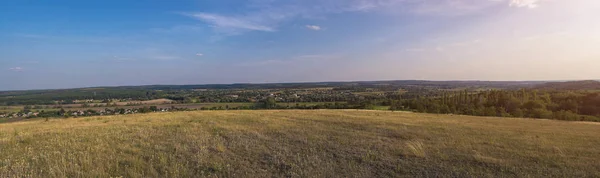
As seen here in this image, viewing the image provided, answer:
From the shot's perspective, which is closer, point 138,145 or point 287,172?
point 287,172

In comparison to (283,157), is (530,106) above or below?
below

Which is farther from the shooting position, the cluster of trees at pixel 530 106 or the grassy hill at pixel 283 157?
the cluster of trees at pixel 530 106

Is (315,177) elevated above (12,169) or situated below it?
below

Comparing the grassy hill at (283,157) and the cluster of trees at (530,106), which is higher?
the grassy hill at (283,157)

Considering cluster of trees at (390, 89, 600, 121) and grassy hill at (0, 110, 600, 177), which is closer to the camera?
grassy hill at (0, 110, 600, 177)

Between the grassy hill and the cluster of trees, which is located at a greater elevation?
the grassy hill

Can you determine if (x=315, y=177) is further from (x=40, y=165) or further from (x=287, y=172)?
(x=40, y=165)

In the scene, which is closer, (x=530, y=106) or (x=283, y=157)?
(x=283, y=157)

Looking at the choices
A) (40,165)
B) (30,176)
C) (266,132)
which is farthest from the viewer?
(266,132)

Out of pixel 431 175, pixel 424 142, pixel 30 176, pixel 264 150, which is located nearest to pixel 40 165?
pixel 30 176

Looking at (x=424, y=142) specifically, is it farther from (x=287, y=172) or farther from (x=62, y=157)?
(x=62, y=157)

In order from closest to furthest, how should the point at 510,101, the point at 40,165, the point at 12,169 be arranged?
1. the point at 12,169
2. the point at 40,165
3. the point at 510,101
